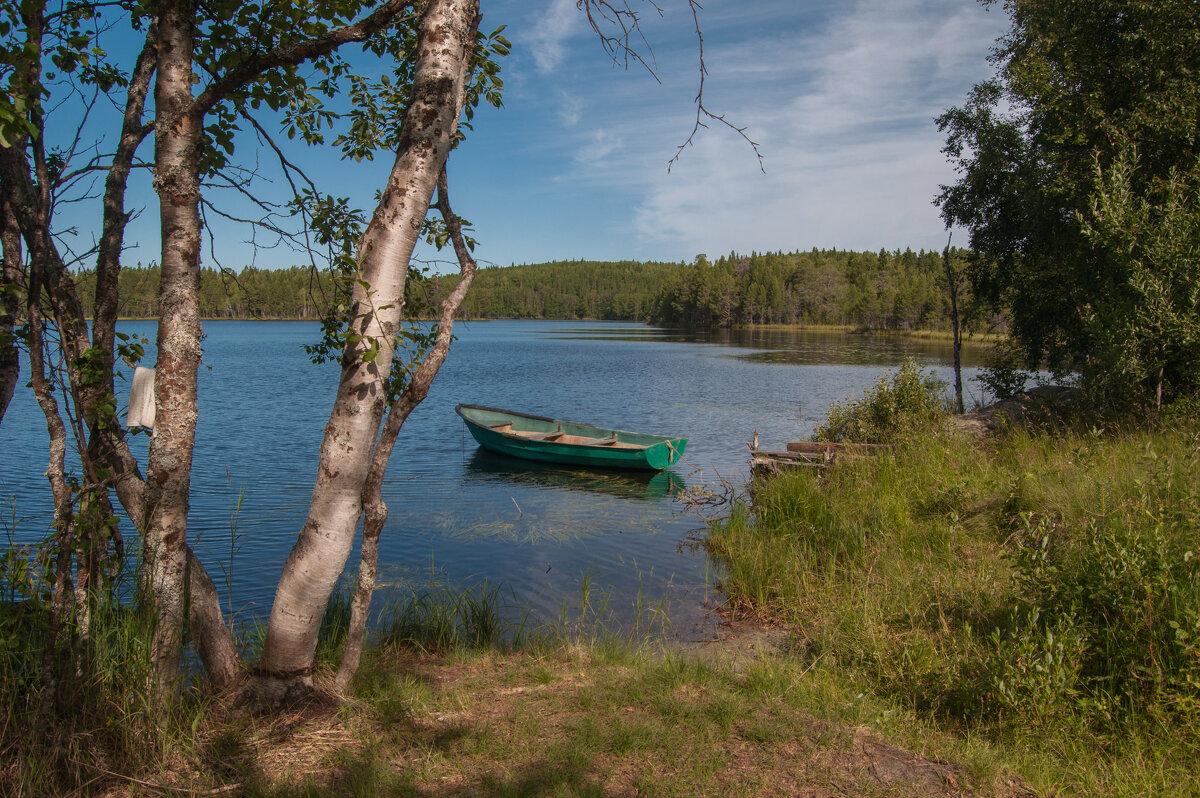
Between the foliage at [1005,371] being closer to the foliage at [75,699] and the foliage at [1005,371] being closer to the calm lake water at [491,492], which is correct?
the calm lake water at [491,492]

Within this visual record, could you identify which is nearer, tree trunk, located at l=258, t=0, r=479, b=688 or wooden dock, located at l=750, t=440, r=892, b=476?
tree trunk, located at l=258, t=0, r=479, b=688

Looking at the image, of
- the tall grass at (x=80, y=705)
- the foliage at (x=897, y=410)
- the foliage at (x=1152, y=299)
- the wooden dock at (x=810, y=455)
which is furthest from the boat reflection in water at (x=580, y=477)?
the tall grass at (x=80, y=705)

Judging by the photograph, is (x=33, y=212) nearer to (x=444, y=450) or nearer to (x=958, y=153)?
(x=444, y=450)

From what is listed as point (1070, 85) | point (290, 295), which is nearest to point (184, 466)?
point (1070, 85)

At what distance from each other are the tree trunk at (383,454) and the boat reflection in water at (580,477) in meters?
11.4

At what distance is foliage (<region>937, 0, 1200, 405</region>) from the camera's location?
10.8 metres

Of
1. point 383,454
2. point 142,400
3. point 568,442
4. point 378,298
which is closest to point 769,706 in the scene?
point 383,454

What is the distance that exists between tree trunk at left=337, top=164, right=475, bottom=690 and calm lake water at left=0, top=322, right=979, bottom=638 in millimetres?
1151

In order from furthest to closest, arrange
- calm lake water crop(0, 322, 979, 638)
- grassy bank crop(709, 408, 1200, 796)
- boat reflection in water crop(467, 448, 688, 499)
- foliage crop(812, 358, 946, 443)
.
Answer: boat reflection in water crop(467, 448, 688, 499), foliage crop(812, 358, 946, 443), calm lake water crop(0, 322, 979, 638), grassy bank crop(709, 408, 1200, 796)

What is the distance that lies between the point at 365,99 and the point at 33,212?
2.22 meters

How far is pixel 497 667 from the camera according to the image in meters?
5.29

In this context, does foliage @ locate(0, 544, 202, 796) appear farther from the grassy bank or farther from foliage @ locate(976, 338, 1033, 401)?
foliage @ locate(976, 338, 1033, 401)

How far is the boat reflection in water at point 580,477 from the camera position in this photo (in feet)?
52.1

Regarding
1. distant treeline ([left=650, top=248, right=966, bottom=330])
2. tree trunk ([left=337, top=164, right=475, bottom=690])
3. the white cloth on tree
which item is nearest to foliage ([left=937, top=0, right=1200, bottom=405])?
tree trunk ([left=337, top=164, right=475, bottom=690])
